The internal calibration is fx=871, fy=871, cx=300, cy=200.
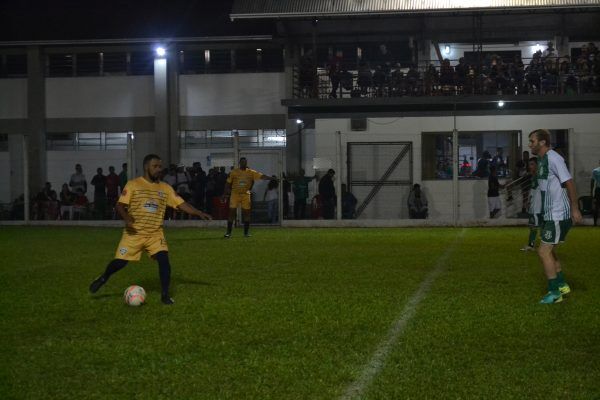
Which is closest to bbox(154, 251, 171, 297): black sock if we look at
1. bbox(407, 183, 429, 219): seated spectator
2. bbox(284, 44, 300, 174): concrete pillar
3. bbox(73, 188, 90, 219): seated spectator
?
bbox(407, 183, 429, 219): seated spectator

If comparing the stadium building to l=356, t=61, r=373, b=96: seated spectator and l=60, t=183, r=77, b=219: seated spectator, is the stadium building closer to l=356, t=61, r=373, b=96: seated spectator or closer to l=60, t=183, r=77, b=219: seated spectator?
l=356, t=61, r=373, b=96: seated spectator

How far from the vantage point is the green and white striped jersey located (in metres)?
8.60

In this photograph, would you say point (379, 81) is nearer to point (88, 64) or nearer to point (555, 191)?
point (88, 64)

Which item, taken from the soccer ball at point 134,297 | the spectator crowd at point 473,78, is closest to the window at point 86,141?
the spectator crowd at point 473,78

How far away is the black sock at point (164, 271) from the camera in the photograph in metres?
8.98

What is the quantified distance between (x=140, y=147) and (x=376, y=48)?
9956 mm

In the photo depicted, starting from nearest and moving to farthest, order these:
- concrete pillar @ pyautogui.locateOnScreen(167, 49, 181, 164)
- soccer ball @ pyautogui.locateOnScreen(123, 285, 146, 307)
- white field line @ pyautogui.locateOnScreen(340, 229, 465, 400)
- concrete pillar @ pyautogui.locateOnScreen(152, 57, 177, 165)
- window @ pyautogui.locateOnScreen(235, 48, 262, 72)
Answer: white field line @ pyautogui.locateOnScreen(340, 229, 465, 400) → soccer ball @ pyautogui.locateOnScreen(123, 285, 146, 307) → concrete pillar @ pyautogui.locateOnScreen(152, 57, 177, 165) → concrete pillar @ pyautogui.locateOnScreen(167, 49, 181, 164) → window @ pyautogui.locateOnScreen(235, 48, 262, 72)

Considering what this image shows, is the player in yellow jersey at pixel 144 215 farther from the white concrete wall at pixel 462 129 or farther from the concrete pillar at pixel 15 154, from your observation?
the concrete pillar at pixel 15 154

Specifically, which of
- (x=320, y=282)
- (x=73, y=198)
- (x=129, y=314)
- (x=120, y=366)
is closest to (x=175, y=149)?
(x=73, y=198)

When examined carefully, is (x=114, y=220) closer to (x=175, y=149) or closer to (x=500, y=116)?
(x=175, y=149)

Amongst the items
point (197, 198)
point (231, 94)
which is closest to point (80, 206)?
point (197, 198)

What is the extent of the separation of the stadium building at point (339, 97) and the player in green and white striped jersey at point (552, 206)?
49.9 ft

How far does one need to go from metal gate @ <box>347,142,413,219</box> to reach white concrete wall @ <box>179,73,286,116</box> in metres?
7.82

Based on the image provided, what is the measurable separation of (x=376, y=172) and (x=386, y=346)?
19480mm
